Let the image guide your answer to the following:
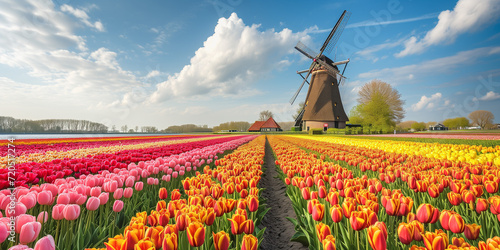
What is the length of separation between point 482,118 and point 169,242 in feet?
411

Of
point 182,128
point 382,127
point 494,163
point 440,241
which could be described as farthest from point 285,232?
point 182,128

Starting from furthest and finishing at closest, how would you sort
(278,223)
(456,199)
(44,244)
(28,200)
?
(278,223)
(456,199)
(28,200)
(44,244)

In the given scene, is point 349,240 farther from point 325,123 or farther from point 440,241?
point 325,123

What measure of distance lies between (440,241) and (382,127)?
→ 48965mm

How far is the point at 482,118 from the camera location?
8656 cm

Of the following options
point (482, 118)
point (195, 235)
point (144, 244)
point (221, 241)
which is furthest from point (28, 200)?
point (482, 118)

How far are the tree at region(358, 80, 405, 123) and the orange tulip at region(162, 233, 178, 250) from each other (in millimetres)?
53150

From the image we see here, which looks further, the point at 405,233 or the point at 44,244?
the point at 405,233

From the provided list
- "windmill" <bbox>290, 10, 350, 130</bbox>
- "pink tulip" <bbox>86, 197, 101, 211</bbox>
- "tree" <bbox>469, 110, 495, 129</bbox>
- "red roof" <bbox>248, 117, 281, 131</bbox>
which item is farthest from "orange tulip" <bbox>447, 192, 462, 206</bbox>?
"tree" <bbox>469, 110, 495, 129</bbox>

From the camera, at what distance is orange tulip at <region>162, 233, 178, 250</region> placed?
1.29 metres

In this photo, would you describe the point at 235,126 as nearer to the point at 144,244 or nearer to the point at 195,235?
the point at 195,235

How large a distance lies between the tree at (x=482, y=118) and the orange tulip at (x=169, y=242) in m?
115

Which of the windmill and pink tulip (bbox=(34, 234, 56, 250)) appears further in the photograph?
the windmill

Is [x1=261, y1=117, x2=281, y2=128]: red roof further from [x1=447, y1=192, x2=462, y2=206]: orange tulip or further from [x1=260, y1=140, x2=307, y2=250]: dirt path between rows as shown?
[x1=447, y1=192, x2=462, y2=206]: orange tulip
